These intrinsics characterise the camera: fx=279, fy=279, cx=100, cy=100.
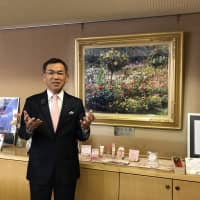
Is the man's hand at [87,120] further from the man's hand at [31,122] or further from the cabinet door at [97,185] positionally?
the cabinet door at [97,185]

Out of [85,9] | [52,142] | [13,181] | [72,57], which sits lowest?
[13,181]

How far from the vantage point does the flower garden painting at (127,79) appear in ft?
7.98

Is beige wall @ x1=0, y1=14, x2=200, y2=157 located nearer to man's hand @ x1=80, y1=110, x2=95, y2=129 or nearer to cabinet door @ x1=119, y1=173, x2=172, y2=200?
cabinet door @ x1=119, y1=173, x2=172, y2=200

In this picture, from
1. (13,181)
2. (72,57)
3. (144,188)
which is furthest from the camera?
(72,57)

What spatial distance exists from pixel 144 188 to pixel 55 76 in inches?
42.8

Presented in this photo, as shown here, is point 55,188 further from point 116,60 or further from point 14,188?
point 116,60

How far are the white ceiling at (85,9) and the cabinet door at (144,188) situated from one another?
1.31 m

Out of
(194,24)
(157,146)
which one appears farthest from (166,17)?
(157,146)

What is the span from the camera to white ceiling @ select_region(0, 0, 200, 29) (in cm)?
207

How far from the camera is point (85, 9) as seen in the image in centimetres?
225

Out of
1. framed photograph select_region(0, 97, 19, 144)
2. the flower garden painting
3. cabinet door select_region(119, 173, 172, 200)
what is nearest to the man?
cabinet door select_region(119, 173, 172, 200)

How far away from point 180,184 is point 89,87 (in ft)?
3.91

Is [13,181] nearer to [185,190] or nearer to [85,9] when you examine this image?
[185,190]

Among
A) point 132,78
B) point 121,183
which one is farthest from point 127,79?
point 121,183
